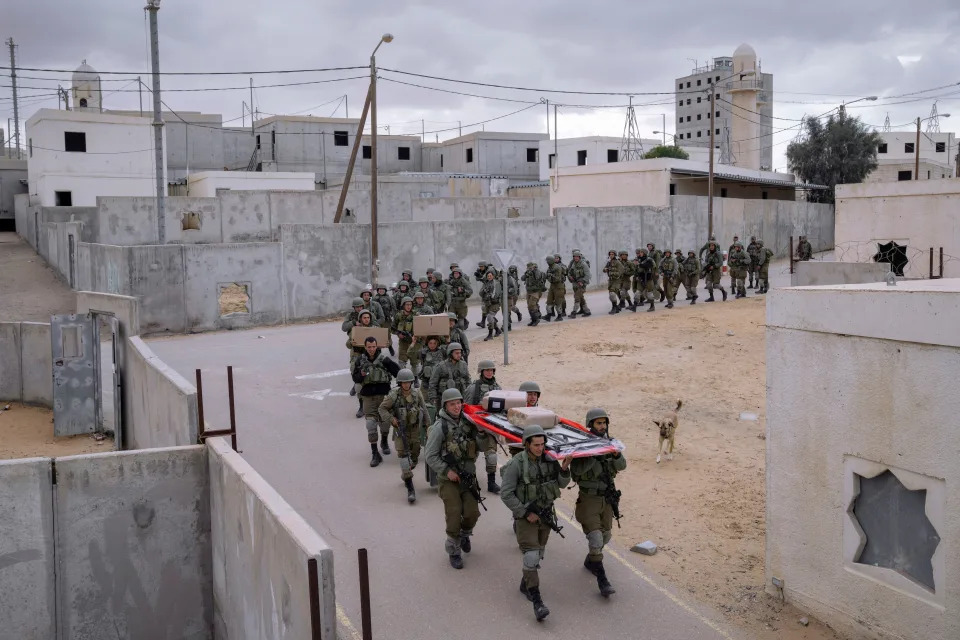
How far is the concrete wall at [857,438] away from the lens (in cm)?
638

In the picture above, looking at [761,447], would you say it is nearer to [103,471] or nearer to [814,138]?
[103,471]

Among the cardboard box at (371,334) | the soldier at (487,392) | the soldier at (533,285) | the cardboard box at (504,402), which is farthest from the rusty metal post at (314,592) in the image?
the soldier at (533,285)

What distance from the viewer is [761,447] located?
492 inches

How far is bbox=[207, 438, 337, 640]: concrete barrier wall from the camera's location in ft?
15.8

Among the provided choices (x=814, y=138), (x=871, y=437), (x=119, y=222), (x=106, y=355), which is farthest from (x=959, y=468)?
(x=814, y=138)

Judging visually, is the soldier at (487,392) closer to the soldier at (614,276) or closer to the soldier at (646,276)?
the soldier at (614,276)

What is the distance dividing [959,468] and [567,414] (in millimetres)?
8070

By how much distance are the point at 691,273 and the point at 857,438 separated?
63.3 ft

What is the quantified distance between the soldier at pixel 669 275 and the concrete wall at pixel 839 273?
28.2 feet

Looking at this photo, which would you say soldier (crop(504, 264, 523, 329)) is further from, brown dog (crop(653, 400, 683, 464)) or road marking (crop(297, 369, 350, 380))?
brown dog (crop(653, 400, 683, 464))

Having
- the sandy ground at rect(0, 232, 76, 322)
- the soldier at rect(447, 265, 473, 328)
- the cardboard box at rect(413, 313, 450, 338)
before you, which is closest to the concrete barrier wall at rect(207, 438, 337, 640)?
the cardboard box at rect(413, 313, 450, 338)

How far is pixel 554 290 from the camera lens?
23172mm

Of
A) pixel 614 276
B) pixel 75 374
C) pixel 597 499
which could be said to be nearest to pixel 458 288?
pixel 614 276

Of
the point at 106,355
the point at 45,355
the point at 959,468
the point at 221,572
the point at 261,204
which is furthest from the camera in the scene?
the point at 261,204
